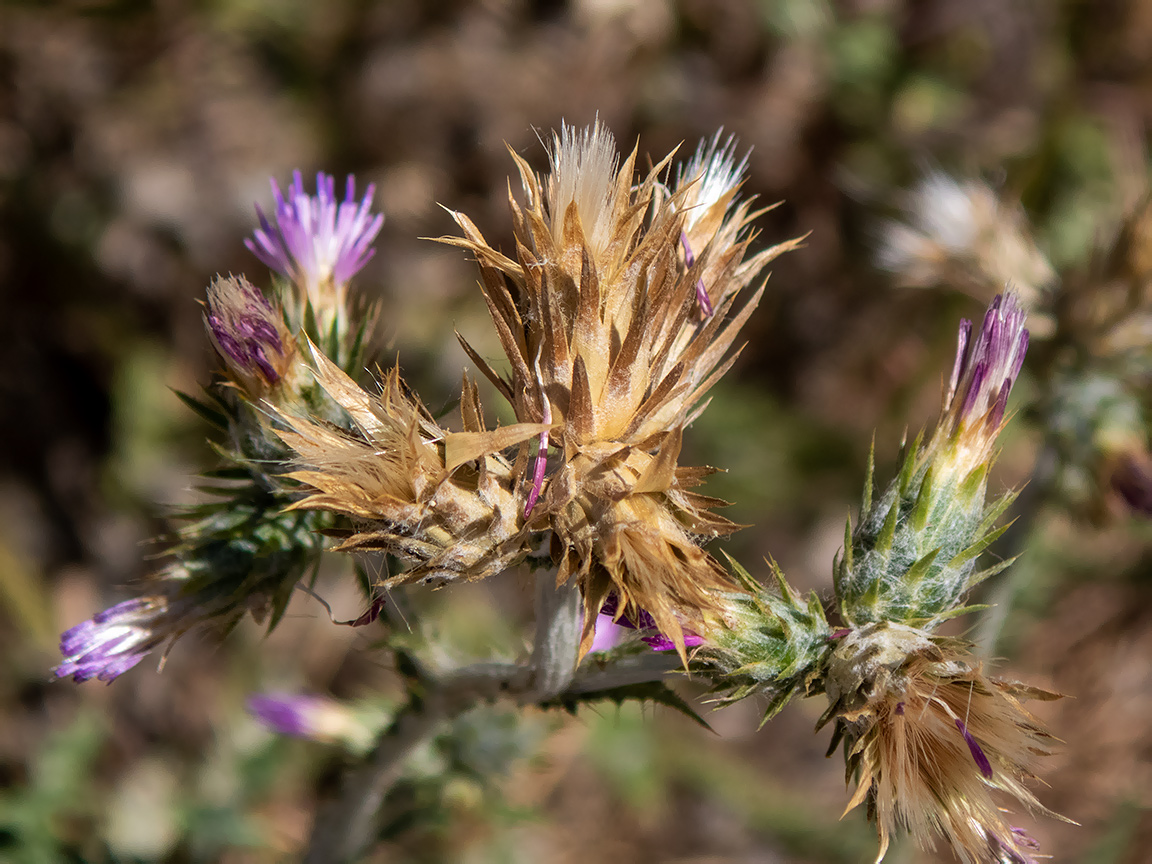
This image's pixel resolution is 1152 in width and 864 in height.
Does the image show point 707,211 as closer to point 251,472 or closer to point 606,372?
point 606,372

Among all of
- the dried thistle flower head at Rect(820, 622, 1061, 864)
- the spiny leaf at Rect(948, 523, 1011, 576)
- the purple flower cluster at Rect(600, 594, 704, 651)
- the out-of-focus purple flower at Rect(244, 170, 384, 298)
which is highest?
the out-of-focus purple flower at Rect(244, 170, 384, 298)

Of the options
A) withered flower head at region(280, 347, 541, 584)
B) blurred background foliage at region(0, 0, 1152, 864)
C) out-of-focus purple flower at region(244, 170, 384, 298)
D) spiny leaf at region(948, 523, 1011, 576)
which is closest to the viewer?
withered flower head at region(280, 347, 541, 584)

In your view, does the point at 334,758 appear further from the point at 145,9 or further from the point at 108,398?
the point at 145,9

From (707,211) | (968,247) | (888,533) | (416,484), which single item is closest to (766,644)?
(888,533)

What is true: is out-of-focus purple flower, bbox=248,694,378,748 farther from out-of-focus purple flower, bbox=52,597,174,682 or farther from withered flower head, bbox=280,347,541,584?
withered flower head, bbox=280,347,541,584

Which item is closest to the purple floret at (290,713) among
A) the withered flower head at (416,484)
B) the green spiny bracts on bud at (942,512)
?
the withered flower head at (416,484)

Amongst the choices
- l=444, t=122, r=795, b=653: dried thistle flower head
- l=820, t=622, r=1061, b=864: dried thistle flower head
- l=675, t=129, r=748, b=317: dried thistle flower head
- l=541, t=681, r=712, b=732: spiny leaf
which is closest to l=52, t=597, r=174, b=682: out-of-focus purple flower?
l=541, t=681, r=712, b=732: spiny leaf

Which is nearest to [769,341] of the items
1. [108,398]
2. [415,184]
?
[415,184]
